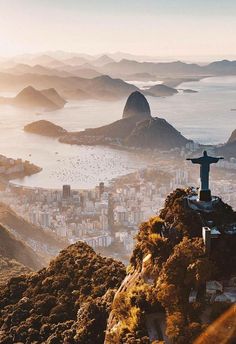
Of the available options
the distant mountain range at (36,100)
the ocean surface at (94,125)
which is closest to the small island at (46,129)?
the ocean surface at (94,125)

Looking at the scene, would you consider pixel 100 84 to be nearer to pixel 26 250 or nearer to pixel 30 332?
pixel 26 250

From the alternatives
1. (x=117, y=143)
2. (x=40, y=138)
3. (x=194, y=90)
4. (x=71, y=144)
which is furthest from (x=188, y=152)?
(x=194, y=90)

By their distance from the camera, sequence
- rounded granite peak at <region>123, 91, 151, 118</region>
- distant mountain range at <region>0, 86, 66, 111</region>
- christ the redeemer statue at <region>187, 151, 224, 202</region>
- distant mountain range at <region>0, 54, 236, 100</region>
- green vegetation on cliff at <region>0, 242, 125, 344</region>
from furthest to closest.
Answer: distant mountain range at <region>0, 54, 236, 100</region>
distant mountain range at <region>0, 86, 66, 111</region>
rounded granite peak at <region>123, 91, 151, 118</region>
green vegetation on cliff at <region>0, 242, 125, 344</region>
christ the redeemer statue at <region>187, 151, 224, 202</region>

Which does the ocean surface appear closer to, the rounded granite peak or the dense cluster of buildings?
the dense cluster of buildings

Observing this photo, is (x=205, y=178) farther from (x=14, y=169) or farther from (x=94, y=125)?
(x=94, y=125)

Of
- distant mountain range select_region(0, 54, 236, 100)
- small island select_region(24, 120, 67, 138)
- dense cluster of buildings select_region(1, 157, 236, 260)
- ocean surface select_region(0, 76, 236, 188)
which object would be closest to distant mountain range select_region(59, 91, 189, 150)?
small island select_region(24, 120, 67, 138)

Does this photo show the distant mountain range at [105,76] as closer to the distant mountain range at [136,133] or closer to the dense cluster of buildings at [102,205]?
the distant mountain range at [136,133]

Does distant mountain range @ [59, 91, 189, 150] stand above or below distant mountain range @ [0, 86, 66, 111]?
below
